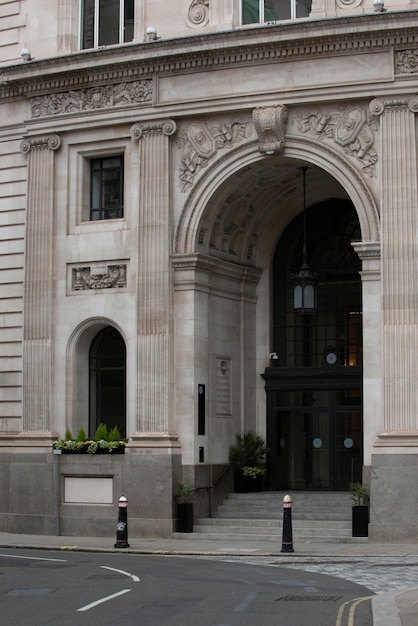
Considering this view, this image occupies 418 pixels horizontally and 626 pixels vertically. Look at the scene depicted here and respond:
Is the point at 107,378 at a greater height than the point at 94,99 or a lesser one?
lesser

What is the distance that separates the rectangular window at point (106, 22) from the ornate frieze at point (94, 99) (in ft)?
4.94

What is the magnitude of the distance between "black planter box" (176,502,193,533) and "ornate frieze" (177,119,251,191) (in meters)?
7.71

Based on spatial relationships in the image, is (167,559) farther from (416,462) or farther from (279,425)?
(279,425)

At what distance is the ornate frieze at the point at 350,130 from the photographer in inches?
1107

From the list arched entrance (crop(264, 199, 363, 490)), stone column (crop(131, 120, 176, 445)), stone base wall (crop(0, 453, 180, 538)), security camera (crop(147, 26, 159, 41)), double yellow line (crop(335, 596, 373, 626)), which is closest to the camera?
double yellow line (crop(335, 596, 373, 626))

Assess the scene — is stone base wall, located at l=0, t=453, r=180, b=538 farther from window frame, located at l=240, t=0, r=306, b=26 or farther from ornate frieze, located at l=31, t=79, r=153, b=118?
window frame, located at l=240, t=0, r=306, b=26

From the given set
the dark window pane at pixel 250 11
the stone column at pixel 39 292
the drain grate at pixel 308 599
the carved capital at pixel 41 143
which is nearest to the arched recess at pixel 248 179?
the dark window pane at pixel 250 11

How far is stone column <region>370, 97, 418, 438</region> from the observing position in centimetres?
2683

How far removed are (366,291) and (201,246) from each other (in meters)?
4.69

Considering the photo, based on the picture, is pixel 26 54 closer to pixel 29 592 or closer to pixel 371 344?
pixel 371 344

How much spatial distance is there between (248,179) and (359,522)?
9.08m

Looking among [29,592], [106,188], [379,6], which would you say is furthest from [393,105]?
[29,592]

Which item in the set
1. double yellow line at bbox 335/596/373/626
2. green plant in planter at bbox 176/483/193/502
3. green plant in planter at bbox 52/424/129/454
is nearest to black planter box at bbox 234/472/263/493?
green plant in planter at bbox 176/483/193/502

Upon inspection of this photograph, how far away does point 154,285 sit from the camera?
29.8 m
